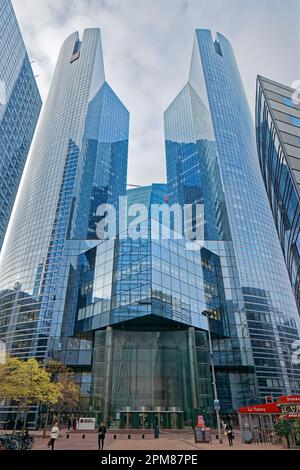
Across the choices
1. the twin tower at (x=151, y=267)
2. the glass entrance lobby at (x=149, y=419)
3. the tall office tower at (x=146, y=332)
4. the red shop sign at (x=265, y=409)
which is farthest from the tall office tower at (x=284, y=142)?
→ the glass entrance lobby at (x=149, y=419)

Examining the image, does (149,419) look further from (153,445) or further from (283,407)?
(283,407)

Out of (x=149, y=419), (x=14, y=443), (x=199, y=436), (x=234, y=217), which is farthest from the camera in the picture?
(x=234, y=217)

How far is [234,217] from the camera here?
107 metres

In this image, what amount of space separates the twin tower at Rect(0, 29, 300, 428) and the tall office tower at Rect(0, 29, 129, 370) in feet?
1.89

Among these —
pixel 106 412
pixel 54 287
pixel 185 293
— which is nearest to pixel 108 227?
pixel 54 287

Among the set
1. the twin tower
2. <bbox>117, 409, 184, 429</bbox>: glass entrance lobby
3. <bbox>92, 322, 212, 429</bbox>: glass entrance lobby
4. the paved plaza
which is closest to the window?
the twin tower

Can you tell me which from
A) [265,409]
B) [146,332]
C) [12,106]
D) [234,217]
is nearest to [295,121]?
[265,409]

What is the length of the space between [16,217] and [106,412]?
3915 inches

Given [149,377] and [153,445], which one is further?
[149,377]

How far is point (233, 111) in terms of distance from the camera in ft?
452

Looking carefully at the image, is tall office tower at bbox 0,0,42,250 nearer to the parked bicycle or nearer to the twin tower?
the twin tower

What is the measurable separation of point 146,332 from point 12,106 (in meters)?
83.3

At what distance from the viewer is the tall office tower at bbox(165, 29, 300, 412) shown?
75.9 m
